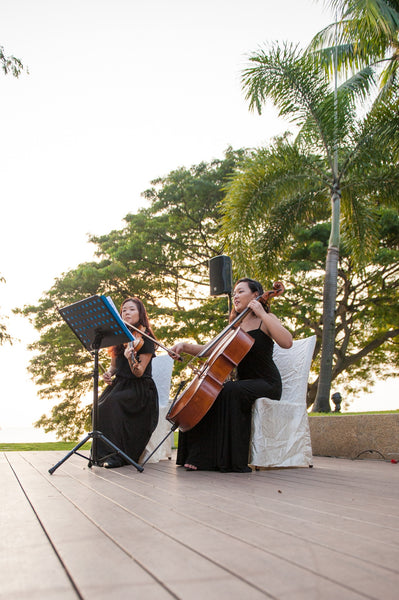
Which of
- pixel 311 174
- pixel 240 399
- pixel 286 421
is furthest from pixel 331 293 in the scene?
pixel 240 399

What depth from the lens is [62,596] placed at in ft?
3.58

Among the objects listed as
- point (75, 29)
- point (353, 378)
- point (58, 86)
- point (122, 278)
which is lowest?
point (353, 378)

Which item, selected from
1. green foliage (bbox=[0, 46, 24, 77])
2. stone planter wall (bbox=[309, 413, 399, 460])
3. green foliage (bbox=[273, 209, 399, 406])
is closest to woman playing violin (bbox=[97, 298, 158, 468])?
stone planter wall (bbox=[309, 413, 399, 460])

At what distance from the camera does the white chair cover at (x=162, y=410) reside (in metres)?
4.69

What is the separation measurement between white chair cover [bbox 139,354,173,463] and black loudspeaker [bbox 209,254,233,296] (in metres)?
1.59

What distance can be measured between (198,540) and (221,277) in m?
5.11

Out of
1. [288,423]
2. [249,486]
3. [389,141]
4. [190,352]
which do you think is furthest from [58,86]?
[249,486]

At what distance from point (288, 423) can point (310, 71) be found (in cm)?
662

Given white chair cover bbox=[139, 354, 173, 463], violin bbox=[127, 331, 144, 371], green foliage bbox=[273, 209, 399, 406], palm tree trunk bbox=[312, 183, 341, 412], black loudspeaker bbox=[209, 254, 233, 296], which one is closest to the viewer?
violin bbox=[127, 331, 144, 371]

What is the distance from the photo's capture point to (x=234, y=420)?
3.86 metres

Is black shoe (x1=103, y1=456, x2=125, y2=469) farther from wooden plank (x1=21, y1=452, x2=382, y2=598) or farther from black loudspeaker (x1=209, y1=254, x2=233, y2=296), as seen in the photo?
black loudspeaker (x1=209, y1=254, x2=233, y2=296)

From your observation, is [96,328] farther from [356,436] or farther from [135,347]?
[356,436]

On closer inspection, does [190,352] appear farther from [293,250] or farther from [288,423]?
[293,250]

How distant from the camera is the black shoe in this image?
377 centimetres
